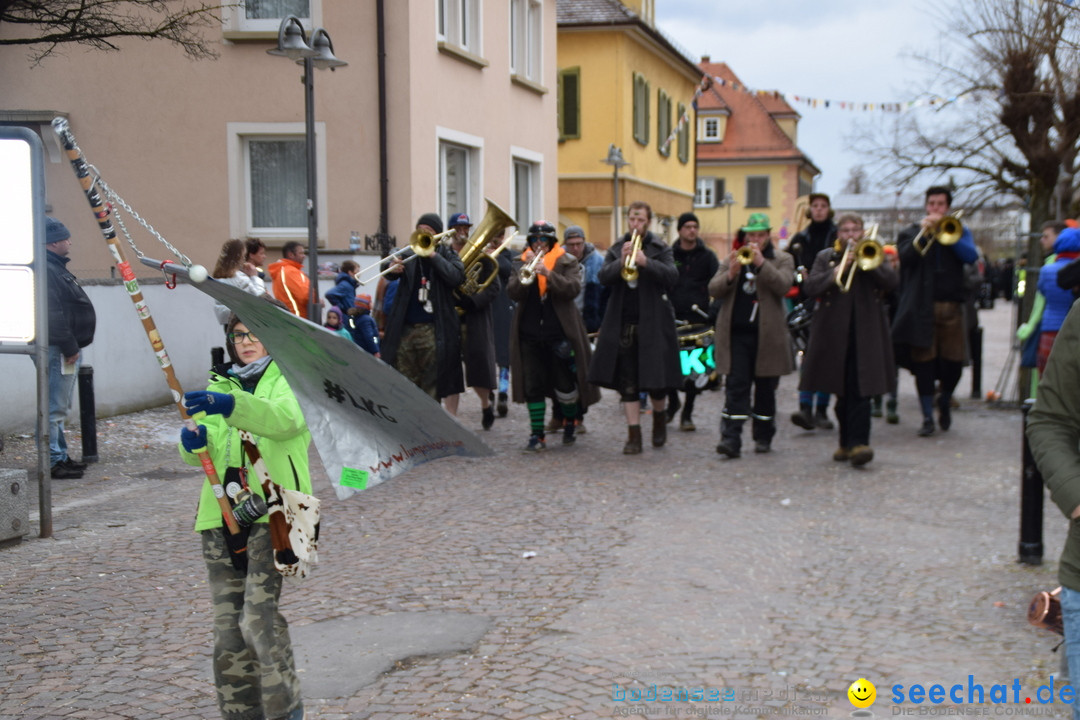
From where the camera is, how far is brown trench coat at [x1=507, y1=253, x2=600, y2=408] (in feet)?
32.3

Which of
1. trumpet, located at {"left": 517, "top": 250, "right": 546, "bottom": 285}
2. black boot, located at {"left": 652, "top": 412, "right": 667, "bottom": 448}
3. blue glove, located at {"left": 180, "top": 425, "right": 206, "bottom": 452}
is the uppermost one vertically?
trumpet, located at {"left": 517, "top": 250, "right": 546, "bottom": 285}

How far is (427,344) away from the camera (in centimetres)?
1000

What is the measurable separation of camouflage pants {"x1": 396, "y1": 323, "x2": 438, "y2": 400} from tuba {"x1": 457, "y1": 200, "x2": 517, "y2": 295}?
580mm

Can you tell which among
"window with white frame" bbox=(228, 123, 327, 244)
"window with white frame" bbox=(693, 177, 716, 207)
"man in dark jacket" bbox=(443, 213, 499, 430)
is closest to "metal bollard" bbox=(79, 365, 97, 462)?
"man in dark jacket" bbox=(443, 213, 499, 430)

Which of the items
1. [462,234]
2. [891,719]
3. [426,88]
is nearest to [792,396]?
[462,234]

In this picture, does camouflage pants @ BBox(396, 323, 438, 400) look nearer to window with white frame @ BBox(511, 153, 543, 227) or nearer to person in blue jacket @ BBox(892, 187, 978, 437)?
person in blue jacket @ BBox(892, 187, 978, 437)

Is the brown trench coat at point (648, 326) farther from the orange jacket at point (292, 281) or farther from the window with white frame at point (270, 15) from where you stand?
the window with white frame at point (270, 15)

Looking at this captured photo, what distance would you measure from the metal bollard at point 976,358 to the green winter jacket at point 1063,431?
10.1 meters

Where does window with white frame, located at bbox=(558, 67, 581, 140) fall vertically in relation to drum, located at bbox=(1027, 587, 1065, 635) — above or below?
above

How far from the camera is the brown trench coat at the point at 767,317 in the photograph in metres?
9.54

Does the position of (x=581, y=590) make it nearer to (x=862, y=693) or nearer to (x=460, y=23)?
(x=862, y=693)

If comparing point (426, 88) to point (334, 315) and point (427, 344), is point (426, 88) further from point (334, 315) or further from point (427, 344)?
point (427, 344)

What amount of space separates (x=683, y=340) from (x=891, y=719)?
773 cm

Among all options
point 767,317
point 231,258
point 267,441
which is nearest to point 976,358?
point 767,317
